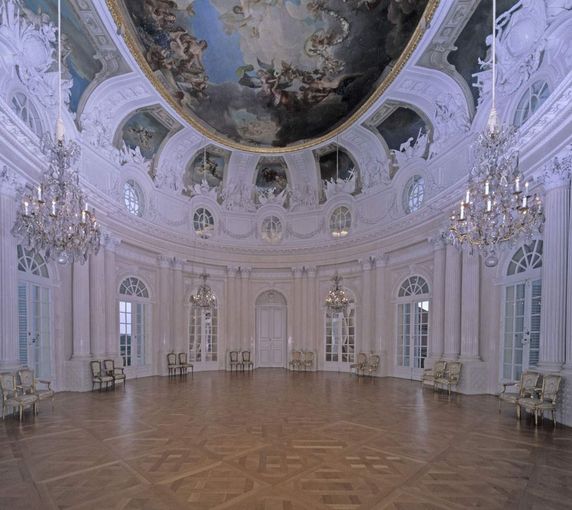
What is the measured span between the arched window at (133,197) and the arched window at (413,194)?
965cm

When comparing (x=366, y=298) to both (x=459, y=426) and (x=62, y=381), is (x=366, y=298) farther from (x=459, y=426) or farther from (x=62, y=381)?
(x=62, y=381)

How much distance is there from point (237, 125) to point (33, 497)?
12192 millimetres

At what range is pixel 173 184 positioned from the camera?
49.1 ft

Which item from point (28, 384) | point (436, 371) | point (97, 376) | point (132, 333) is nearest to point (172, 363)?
point (132, 333)

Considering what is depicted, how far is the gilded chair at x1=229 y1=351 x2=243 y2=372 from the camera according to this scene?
1563 centimetres

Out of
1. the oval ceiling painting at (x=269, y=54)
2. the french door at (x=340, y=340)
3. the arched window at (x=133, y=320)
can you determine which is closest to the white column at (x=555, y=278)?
the oval ceiling painting at (x=269, y=54)

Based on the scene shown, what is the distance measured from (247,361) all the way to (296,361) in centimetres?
209

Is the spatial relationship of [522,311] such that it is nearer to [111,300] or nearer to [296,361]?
[296,361]

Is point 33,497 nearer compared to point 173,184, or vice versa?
point 33,497

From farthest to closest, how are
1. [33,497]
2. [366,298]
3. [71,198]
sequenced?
1. [366,298]
2. [71,198]
3. [33,497]

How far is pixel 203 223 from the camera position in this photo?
16.1 meters

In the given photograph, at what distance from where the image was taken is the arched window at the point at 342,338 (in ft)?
49.8

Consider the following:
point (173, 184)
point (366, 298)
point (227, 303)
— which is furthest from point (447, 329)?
point (173, 184)

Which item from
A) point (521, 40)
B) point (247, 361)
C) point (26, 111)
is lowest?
point (247, 361)
